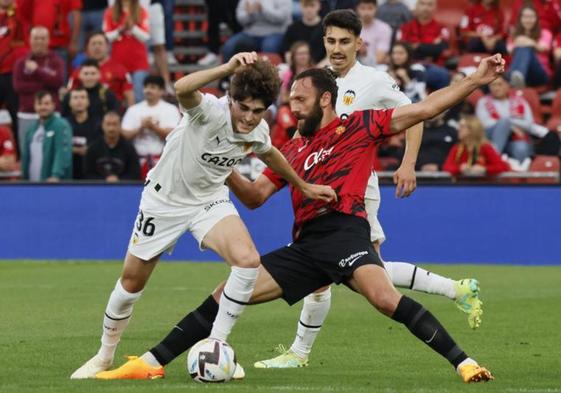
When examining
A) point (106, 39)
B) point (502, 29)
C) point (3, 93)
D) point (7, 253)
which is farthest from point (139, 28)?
point (502, 29)

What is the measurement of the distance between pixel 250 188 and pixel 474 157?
398 inches

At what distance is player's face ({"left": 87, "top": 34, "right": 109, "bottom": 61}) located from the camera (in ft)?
67.8

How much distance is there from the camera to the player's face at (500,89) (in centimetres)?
1953

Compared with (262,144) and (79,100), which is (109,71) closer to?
(79,100)

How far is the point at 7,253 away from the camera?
1911 cm

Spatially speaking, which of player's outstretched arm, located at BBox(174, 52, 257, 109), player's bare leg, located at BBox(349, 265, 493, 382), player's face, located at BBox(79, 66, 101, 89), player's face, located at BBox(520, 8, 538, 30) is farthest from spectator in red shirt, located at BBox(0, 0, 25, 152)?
player's bare leg, located at BBox(349, 265, 493, 382)

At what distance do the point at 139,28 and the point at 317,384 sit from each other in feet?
45.1

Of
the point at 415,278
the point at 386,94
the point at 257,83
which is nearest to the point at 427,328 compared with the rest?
the point at 415,278

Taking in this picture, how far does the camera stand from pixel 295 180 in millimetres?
8484

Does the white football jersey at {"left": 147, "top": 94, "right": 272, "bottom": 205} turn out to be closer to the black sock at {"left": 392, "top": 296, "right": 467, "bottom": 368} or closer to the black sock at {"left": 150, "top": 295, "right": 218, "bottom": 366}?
the black sock at {"left": 150, "top": 295, "right": 218, "bottom": 366}

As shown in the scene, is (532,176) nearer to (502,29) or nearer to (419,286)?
(502,29)

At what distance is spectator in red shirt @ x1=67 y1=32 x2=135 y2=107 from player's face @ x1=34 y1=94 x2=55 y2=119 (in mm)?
1377

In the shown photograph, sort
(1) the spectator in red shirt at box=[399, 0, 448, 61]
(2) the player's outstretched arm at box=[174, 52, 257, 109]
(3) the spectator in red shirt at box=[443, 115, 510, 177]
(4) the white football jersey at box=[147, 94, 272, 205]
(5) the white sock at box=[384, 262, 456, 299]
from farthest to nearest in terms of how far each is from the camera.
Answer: (1) the spectator in red shirt at box=[399, 0, 448, 61]
(3) the spectator in red shirt at box=[443, 115, 510, 177]
(5) the white sock at box=[384, 262, 456, 299]
(4) the white football jersey at box=[147, 94, 272, 205]
(2) the player's outstretched arm at box=[174, 52, 257, 109]

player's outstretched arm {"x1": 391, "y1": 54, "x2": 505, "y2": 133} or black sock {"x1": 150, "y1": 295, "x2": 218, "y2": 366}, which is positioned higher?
player's outstretched arm {"x1": 391, "y1": 54, "x2": 505, "y2": 133}
